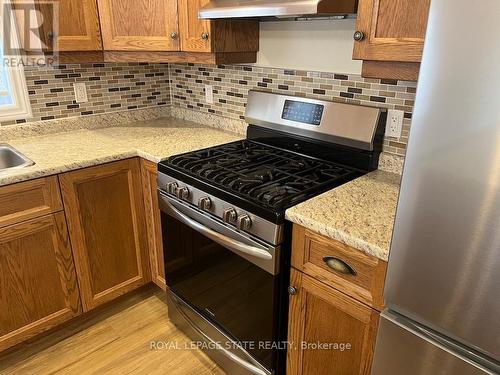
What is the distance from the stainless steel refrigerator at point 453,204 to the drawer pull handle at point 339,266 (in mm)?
209

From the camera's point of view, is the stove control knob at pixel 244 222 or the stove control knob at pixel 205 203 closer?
the stove control knob at pixel 244 222

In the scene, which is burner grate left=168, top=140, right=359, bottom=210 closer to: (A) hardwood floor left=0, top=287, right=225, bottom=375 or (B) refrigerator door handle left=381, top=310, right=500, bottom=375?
(B) refrigerator door handle left=381, top=310, right=500, bottom=375

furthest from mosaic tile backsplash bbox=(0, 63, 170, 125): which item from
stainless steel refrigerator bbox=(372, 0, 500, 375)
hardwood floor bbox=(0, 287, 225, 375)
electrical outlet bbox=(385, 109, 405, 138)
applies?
stainless steel refrigerator bbox=(372, 0, 500, 375)

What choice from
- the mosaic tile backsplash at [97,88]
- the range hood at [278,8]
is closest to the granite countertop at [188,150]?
the mosaic tile backsplash at [97,88]

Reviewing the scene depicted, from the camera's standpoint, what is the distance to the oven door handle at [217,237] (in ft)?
4.33

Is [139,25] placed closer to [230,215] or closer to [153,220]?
[153,220]

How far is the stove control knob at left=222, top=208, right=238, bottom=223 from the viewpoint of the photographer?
1358 millimetres

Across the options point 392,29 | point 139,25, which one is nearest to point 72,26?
point 139,25

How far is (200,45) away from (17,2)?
0.83 metres

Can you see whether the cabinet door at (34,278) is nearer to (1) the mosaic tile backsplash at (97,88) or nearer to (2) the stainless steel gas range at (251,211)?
(2) the stainless steel gas range at (251,211)

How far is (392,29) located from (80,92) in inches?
69.3

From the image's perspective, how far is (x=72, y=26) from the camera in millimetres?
1856

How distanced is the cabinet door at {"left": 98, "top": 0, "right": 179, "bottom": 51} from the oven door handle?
30.2 inches

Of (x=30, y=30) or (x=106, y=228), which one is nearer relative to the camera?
(x=30, y=30)
